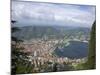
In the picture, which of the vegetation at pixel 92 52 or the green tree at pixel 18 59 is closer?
the green tree at pixel 18 59

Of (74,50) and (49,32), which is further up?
(49,32)

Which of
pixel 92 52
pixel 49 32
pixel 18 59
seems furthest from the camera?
pixel 92 52

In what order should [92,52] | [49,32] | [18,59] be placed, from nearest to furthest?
[18,59], [49,32], [92,52]

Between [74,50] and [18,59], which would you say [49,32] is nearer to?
[74,50]

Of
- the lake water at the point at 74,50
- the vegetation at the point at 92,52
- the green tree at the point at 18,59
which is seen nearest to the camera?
the green tree at the point at 18,59

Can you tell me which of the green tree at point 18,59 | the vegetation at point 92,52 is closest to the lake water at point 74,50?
the vegetation at point 92,52

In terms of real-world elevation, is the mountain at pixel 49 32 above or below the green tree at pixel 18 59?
above

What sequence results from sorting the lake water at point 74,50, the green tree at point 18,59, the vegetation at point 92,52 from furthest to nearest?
the vegetation at point 92,52 < the lake water at point 74,50 < the green tree at point 18,59

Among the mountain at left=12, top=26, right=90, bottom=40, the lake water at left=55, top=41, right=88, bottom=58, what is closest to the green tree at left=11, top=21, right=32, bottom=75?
the mountain at left=12, top=26, right=90, bottom=40

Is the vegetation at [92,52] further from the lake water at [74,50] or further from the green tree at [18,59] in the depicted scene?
the green tree at [18,59]

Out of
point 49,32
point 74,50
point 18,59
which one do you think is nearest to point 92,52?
point 74,50

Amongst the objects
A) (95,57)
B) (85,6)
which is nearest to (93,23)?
(85,6)

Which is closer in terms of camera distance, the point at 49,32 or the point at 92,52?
the point at 49,32
